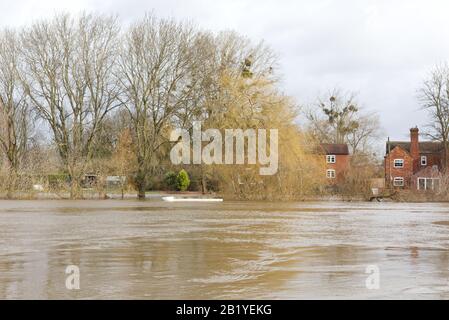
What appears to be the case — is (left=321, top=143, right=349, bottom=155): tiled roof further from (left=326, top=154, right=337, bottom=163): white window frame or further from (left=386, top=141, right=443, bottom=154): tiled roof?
(left=386, top=141, right=443, bottom=154): tiled roof

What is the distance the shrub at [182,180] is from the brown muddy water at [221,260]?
1333 inches

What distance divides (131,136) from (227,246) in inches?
1906

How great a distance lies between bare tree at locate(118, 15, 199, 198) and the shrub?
5.15 metres

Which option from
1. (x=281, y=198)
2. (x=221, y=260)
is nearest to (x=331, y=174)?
(x=281, y=198)

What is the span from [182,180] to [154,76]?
10376 millimetres

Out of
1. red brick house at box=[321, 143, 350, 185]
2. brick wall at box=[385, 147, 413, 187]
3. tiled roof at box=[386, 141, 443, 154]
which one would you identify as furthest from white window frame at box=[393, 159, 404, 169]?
red brick house at box=[321, 143, 350, 185]

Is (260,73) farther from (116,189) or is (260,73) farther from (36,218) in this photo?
(36,218)

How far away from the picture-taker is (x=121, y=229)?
64.8 feet

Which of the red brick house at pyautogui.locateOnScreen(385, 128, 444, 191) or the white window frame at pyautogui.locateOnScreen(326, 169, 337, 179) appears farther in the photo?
the white window frame at pyautogui.locateOnScreen(326, 169, 337, 179)

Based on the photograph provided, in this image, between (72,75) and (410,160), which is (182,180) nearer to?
(72,75)

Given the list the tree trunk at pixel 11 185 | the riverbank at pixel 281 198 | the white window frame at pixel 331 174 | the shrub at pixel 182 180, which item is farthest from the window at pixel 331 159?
the tree trunk at pixel 11 185

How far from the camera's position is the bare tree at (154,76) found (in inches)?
1922

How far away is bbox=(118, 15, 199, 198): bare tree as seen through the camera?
1922 inches

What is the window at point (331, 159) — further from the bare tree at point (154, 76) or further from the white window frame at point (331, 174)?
the bare tree at point (154, 76)
